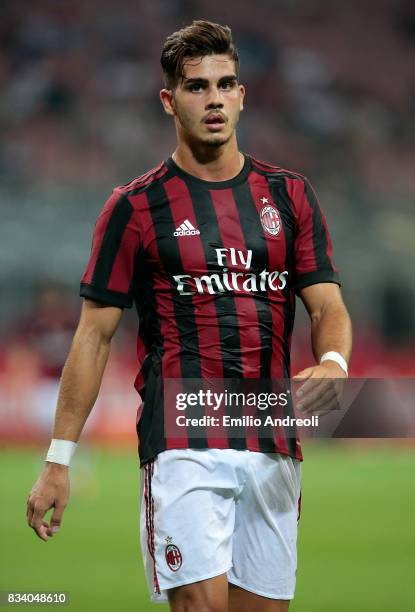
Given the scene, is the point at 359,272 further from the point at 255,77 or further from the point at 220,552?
the point at 220,552

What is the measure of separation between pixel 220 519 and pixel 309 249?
0.86 metres

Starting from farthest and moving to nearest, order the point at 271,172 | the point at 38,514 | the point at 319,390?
the point at 271,172 < the point at 38,514 < the point at 319,390

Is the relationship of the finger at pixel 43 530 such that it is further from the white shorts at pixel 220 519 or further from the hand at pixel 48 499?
the white shorts at pixel 220 519

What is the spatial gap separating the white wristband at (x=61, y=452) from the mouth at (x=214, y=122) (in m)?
1.01

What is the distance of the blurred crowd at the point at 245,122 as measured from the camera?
1550cm

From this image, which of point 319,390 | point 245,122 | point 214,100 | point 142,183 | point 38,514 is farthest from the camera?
point 245,122

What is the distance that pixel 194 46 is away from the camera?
345 centimetres

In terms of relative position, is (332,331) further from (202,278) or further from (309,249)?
(202,278)

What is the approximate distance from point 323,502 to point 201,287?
6.04m

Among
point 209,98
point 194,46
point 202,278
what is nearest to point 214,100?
point 209,98

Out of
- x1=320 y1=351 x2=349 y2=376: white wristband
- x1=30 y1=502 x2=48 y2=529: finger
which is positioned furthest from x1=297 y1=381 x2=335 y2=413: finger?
x1=30 y1=502 x2=48 y2=529: finger

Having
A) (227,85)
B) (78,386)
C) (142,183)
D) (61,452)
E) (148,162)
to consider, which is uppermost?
(148,162)

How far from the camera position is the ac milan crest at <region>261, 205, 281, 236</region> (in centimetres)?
345

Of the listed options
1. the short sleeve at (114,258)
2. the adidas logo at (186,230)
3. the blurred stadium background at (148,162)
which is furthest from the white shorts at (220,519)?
the blurred stadium background at (148,162)
